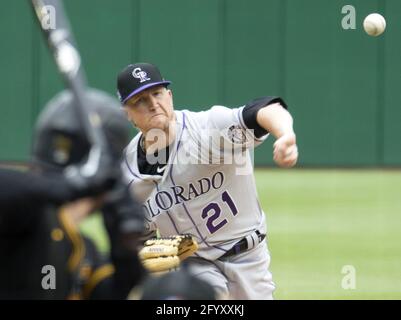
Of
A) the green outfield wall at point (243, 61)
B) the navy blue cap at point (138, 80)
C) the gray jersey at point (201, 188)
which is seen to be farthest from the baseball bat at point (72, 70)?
the green outfield wall at point (243, 61)

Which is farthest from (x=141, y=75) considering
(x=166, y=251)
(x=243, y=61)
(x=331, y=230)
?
(x=243, y=61)

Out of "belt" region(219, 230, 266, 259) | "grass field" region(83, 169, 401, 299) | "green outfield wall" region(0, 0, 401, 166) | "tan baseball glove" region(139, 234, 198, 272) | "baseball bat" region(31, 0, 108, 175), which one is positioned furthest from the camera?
"green outfield wall" region(0, 0, 401, 166)

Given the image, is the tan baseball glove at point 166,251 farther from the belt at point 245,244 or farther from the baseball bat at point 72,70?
the baseball bat at point 72,70


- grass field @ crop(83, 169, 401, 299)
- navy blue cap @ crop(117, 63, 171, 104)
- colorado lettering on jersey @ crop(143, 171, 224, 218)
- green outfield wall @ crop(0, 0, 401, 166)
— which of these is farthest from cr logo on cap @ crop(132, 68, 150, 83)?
green outfield wall @ crop(0, 0, 401, 166)

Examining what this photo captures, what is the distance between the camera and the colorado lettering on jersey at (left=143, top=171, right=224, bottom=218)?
6.18 m

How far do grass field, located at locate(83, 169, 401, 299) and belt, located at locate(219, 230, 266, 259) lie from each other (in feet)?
7.04

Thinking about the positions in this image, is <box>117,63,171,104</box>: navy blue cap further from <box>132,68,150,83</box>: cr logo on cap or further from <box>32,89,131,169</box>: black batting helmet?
<box>32,89,131,169</box>: black batting helmet

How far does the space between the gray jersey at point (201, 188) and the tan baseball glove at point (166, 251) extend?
235 millimetres

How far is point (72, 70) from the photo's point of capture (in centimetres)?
357

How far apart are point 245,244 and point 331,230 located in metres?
6.14

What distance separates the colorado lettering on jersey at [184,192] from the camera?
6.18m

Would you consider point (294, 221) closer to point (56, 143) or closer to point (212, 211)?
point (212, 211)
